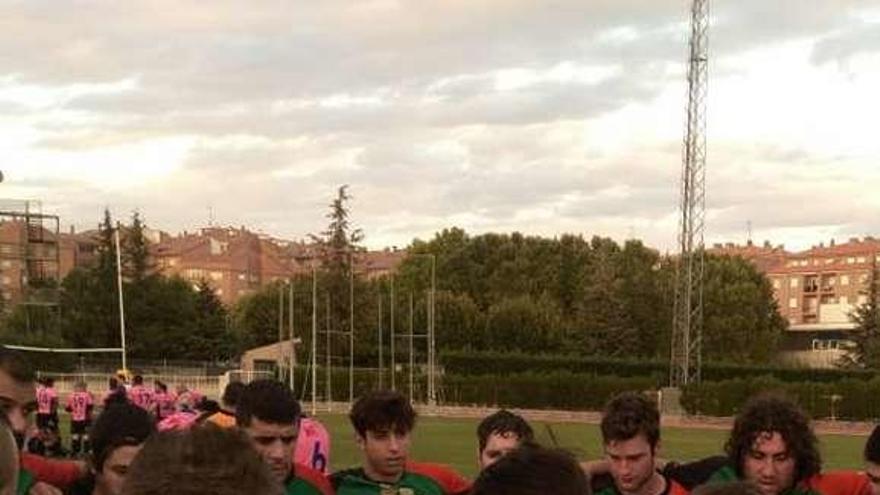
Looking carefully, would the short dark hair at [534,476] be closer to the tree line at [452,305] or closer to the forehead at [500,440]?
the forehead at [500,440]

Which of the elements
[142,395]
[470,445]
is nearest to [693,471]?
[142,395]

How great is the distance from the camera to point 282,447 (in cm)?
574

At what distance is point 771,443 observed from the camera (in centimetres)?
566

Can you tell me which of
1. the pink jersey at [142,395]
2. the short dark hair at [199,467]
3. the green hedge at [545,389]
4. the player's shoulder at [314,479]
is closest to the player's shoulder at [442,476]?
the player's shoulder at [314,479]

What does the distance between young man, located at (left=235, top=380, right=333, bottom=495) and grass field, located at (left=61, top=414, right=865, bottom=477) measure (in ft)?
47.6

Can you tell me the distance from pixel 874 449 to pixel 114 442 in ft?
10.5

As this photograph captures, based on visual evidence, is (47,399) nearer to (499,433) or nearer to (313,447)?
(313,447)

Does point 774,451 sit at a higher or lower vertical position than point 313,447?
higher

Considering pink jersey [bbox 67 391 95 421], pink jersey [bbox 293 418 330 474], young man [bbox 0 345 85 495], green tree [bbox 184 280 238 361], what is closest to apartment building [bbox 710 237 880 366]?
green tree [bbox 184 280 238 361]

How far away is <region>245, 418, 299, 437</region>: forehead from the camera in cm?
571

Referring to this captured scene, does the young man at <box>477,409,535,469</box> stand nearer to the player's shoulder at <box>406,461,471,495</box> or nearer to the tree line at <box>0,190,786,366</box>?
the player's shoulder at <box>406,461,471,495</box>

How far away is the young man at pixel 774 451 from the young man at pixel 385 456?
121 cm

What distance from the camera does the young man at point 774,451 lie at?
5.65m

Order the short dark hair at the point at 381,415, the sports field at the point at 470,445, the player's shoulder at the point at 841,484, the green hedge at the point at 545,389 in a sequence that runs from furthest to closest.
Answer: the green hedge at the point at 545,389
the sports field at the point at 470,445
the short dark hair at the point at 381,415
the player's shoulder at the point at 841,484
